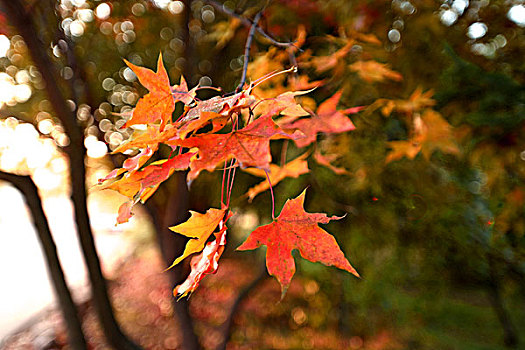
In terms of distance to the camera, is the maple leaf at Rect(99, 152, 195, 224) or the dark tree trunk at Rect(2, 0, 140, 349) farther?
the dark tree trunk at Rect(2, 0, 140, 349)

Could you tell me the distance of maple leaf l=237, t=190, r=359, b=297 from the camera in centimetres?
45

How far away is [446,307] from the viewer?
3.33m

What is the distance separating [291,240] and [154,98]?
0.25 metres

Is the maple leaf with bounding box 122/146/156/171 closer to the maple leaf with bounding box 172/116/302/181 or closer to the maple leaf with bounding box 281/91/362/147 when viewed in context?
the maple leaf with bounding box 172/116/302/181

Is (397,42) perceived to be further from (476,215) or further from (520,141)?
(476,215)

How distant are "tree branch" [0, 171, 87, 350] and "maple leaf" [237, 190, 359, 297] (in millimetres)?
1046

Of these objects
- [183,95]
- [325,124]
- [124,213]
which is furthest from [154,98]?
[325,124]

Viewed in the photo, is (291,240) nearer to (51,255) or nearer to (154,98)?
(154,98)

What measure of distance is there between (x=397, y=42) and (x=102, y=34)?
1364mm

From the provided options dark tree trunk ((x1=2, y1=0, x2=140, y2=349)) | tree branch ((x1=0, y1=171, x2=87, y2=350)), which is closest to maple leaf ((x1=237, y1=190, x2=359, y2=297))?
tree branch ((x1=0, y1=171, x2=87, y2=350))

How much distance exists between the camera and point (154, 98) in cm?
45

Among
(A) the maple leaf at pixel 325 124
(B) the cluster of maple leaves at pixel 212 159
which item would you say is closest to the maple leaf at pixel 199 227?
(B) the cluster of maple leaves at pixel 212 159

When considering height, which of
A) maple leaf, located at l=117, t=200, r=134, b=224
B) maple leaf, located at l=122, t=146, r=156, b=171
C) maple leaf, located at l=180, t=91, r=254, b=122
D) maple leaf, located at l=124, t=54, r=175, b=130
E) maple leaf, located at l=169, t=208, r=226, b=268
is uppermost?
maple leaf, located at l=124, t=54, r=175, b=130

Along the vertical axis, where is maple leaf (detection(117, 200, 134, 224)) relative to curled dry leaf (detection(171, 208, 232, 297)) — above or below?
above
